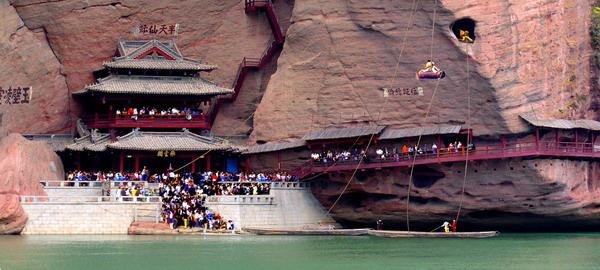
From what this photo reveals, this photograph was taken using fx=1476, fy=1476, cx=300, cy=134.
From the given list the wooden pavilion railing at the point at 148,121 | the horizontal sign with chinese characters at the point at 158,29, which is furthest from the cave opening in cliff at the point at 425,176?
the horizontal sign with chinese characters at the point at 158,29

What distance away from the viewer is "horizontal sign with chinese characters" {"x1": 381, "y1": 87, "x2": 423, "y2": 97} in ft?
214

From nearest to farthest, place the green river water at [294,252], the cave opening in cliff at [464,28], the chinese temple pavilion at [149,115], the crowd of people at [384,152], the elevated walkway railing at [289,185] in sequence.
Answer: the green river water at [294,252]
the crowd of people at [384,152]
the cave opening in cliff at [464,28]
the elevated walkway railing at [289,185]
the chinese temple pavilion at [149,115]

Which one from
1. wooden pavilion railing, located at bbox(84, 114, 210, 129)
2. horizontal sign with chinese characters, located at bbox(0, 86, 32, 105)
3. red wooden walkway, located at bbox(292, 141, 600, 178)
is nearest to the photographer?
red wooden walkway, located at bbox(292, 141, 600, 178)

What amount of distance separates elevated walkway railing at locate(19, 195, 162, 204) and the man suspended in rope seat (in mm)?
12735

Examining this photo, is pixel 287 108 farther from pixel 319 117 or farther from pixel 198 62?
pixel 198 62

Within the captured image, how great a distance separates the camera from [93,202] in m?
63.0

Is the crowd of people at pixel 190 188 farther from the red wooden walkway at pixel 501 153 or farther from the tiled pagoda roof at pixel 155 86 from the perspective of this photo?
the red wooden walkway at pixel 501 153

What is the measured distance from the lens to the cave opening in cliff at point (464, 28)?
64.3 m

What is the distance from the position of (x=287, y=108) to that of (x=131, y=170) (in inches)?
327

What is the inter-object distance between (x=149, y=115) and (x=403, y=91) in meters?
13.2

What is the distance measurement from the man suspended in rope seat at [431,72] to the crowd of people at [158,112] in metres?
12.7

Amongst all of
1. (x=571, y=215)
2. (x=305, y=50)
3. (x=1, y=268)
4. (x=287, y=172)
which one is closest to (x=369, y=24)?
(x=305, y=50)

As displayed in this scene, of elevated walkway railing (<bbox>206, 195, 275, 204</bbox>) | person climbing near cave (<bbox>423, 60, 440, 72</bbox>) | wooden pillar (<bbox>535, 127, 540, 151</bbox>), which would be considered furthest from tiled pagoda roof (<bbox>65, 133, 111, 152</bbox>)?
wooden pillar (<bbox>535, 127, 540, 151</bbox>)

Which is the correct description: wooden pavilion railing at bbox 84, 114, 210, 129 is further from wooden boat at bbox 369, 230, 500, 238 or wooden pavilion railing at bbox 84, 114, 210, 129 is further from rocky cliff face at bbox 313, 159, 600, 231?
wooden boat at bbox 369, 230, 500, 238
